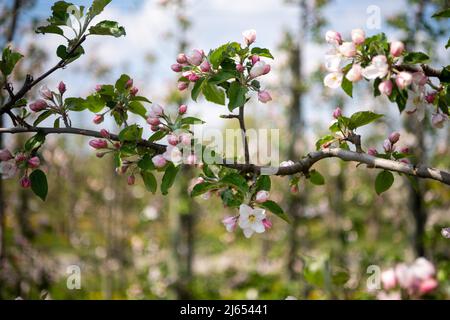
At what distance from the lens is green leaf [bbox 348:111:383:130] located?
143cm

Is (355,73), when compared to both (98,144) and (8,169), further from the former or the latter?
(8,169)

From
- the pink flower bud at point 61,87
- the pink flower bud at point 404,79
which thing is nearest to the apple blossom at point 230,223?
the pink flower bud at point 404,79

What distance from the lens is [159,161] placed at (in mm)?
1378

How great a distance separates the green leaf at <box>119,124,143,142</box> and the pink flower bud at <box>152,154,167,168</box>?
0.12m

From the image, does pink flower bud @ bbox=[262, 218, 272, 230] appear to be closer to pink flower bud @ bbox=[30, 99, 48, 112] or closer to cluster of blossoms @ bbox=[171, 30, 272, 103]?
cluster of blossoms @ bbox=[171, 30, 272, 103]

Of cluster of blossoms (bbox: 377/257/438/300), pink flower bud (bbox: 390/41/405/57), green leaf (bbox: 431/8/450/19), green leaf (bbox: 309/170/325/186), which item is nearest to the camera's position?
cluster of blossoms (bbox: 377/257/438/300)

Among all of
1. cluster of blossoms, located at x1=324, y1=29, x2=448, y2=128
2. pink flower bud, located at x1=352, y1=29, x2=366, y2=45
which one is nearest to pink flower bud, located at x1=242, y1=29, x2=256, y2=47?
cluster of blossoms, located at x1=324, y1=29, x2=448, y2=128

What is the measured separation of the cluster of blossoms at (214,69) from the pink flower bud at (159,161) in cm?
30

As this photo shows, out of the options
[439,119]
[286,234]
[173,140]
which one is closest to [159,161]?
[173,140]

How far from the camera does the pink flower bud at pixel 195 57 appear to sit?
4.82 feet

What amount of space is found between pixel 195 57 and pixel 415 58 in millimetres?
684

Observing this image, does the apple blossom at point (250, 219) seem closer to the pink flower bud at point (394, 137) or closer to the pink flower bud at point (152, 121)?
the pink flower bud at point (152, 121)
